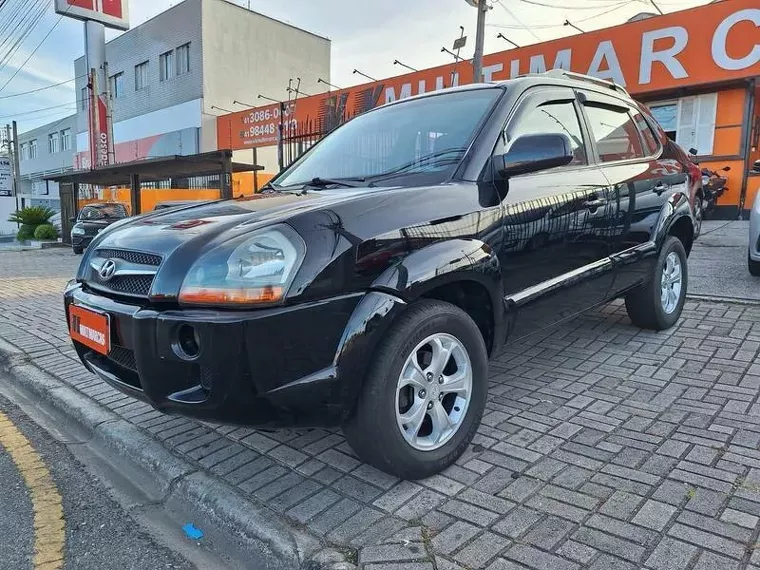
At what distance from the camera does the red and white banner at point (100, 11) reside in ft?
71.2

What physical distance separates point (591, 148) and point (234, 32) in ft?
103

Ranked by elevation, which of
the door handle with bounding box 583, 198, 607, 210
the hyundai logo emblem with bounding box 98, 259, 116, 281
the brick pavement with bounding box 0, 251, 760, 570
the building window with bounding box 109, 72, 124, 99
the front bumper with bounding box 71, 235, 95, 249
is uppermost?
the building window with bounding box 109, 72, 124, 99

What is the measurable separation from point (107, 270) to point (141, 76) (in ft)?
120

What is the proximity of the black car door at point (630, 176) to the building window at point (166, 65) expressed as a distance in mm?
32159

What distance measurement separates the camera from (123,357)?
2.33 meters

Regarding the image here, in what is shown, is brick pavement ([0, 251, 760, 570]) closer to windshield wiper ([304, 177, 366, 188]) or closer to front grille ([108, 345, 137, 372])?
front grille ([108, 345, 137, 372])

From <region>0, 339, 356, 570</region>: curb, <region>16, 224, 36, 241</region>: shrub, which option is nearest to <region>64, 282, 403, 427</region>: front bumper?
<region>0, 339, 356, 570</region>: curb

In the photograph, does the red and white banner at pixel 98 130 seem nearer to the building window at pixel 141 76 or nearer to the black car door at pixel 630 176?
the building window at pixel 141 76

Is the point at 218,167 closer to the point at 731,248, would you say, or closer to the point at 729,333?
the point at 731,248

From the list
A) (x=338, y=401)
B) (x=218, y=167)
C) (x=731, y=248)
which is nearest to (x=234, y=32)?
(x=218, y=167)

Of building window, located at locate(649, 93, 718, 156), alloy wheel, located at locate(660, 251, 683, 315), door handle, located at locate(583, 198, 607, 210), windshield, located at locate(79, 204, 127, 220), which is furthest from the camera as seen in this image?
windshield, located at locate(79, 204, 127, 220)

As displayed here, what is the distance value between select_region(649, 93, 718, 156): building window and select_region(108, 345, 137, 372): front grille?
13886 mm

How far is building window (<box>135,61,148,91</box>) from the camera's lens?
1322 inches

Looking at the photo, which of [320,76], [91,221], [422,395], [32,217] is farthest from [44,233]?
[320,76]
